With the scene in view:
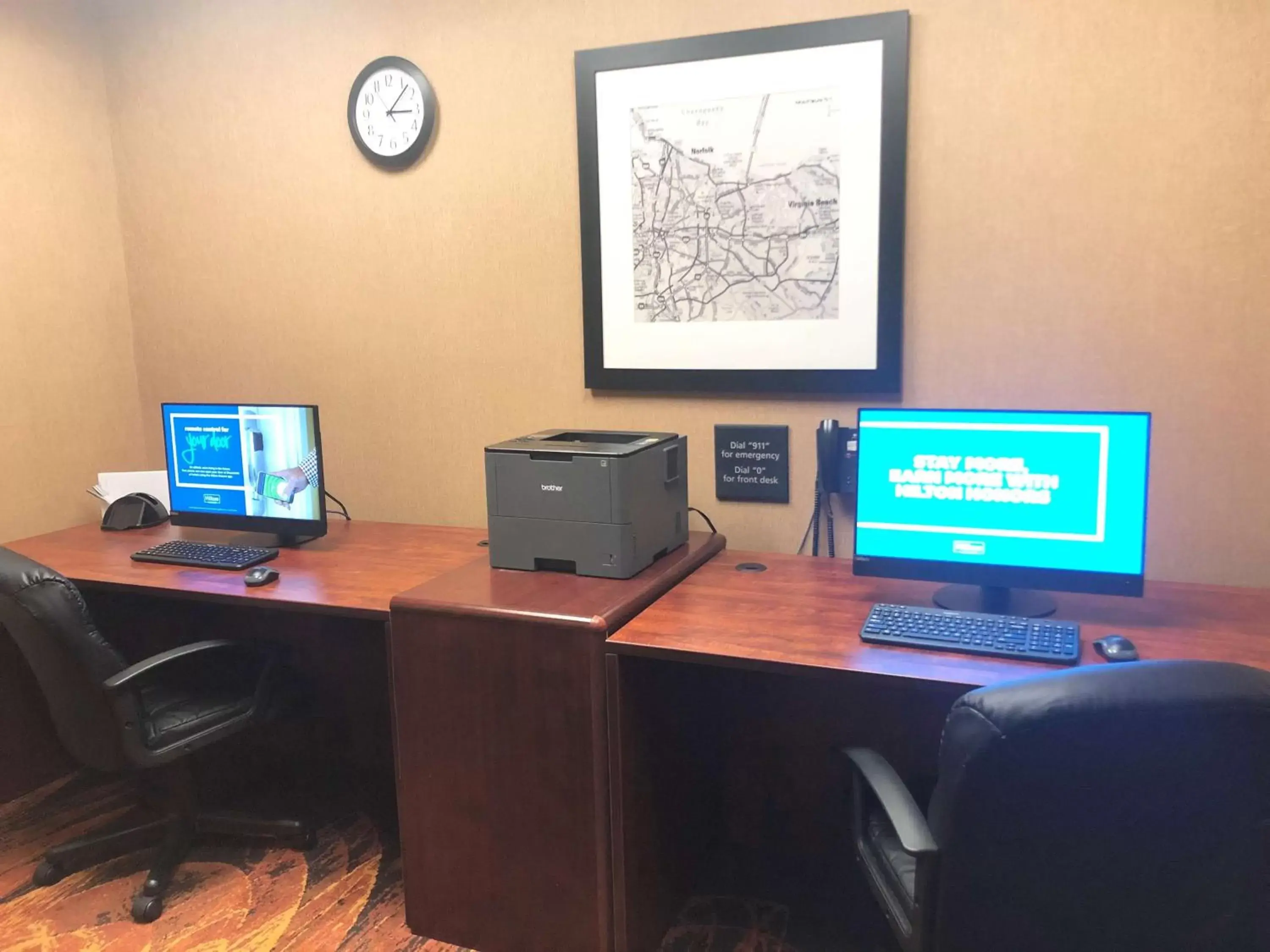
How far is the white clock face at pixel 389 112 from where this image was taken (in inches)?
103

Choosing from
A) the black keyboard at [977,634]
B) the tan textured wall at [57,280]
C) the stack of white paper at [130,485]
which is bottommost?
the black keyboard at [977,634]

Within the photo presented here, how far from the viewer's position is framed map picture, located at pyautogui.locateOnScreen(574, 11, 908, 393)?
7.20 feet

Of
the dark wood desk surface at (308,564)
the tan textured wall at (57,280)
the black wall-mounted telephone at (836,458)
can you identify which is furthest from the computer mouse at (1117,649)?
the tan textured wall at (57,280)

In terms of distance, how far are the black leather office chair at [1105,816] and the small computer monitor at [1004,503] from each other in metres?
0.70

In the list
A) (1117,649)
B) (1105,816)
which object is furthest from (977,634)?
(1105,816)

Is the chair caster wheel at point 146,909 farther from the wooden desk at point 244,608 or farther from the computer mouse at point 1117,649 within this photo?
the computer mouse at point 1117,649

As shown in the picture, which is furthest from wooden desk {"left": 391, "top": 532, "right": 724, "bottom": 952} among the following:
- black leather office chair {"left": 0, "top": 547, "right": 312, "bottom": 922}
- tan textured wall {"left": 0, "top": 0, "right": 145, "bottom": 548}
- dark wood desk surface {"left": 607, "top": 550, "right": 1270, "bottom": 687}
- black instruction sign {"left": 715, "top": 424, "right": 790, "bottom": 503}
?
tan textured wall {"left": 0, "top": 0, "right": 145, "bottom": 548}

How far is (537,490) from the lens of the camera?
83.1 inches

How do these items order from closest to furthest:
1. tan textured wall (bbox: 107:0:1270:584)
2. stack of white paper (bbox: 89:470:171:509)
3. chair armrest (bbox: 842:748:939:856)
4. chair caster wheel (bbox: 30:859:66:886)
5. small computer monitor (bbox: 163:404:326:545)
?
chair armrest (bbox: 842:748:939:856) < tan textured wall (bbox: 107:0:1270:584) < chair caster wheel (bbox: 30:859:66:886) < small computer monitor (bbox: 163:404:326:545) < stack of white paper (bbox: 89:470:171:509)

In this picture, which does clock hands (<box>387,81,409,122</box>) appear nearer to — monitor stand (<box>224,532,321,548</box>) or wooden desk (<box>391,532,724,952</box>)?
monitor stand (<box>224,532,321,548</box>)

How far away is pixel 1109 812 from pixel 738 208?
1.59 metres

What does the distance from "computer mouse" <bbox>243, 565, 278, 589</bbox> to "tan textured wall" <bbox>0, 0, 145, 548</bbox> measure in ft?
3.35

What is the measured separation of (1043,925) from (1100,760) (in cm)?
27

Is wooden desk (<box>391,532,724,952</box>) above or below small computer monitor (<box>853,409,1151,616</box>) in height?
below
